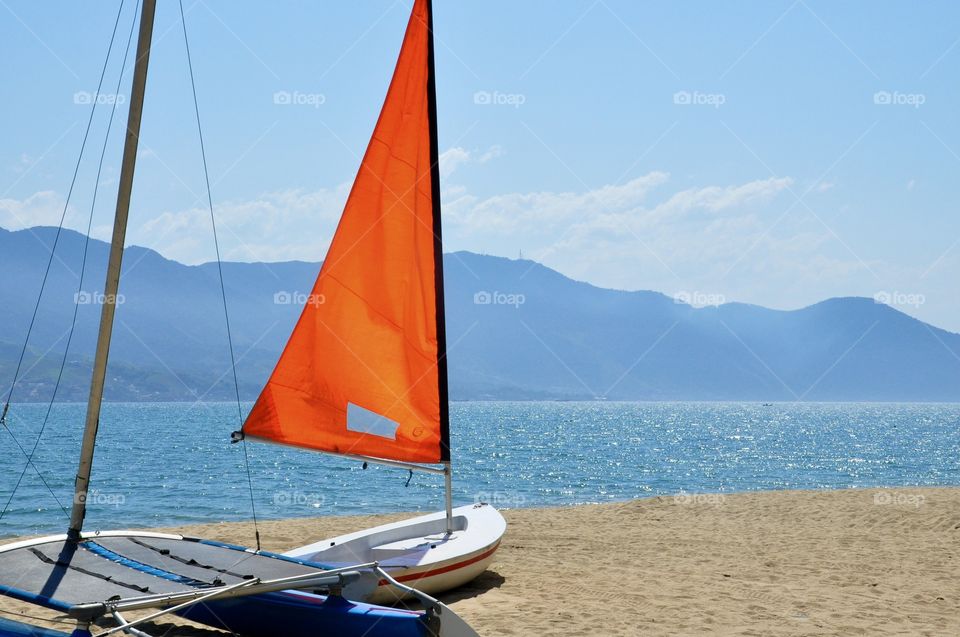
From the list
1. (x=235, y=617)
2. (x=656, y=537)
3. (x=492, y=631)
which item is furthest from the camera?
(x=656, y=537)

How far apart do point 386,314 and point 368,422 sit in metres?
1.13

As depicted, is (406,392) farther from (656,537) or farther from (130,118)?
(656,537)

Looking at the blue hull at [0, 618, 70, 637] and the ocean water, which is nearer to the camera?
the blue hull at [0, 618, 70, 637]

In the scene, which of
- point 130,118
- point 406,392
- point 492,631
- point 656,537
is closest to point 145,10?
point 130,118

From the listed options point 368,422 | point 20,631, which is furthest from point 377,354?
point 20,631

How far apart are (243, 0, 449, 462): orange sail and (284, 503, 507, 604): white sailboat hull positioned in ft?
3.34

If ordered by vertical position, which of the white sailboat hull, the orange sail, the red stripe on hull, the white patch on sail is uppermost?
the orange sail

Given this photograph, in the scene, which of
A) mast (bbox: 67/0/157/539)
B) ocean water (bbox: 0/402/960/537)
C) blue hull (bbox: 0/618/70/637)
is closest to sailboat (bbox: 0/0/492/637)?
mast (bbox: 67/0/157/539)

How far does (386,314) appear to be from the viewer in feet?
32.4

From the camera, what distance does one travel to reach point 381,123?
32.6ft

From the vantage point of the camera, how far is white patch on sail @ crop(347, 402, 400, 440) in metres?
9.72

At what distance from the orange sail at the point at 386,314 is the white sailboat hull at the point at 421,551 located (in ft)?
3.34

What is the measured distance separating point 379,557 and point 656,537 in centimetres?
674

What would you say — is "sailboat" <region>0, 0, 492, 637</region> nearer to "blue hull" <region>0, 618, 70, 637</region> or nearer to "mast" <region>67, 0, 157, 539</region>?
"mast" <region>67, 0, 157, 539</region>
